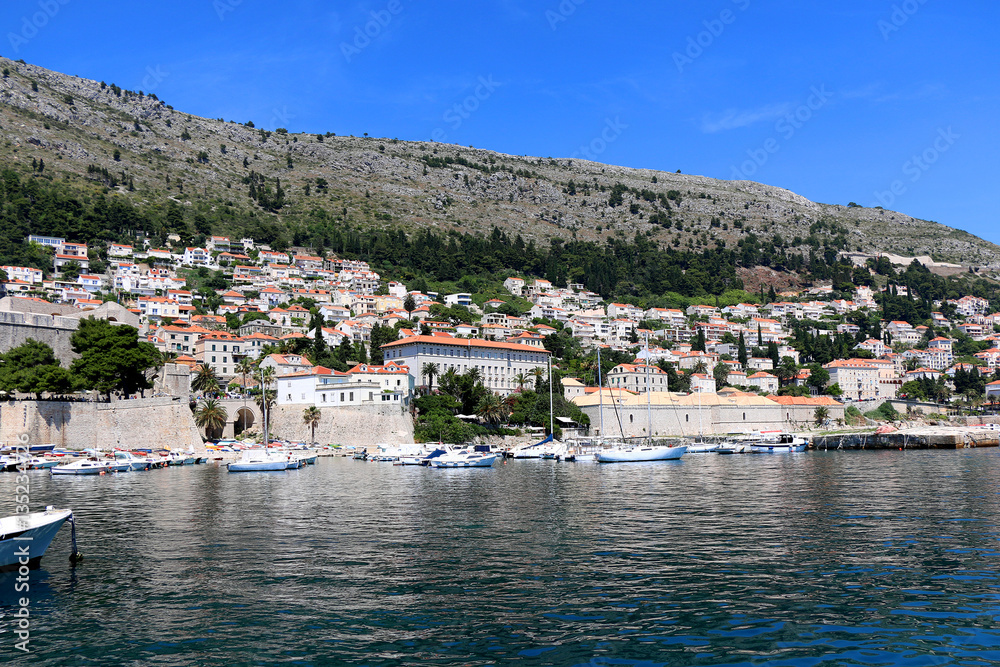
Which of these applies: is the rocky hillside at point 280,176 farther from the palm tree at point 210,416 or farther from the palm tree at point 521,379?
the palm tree at point 210,416

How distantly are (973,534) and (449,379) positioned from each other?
1928 inches

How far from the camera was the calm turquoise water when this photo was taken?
10156 millimetres

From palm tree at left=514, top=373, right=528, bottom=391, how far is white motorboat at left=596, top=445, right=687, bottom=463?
26.5 m

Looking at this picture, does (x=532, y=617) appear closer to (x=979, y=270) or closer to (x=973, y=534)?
(x=973, y=534)

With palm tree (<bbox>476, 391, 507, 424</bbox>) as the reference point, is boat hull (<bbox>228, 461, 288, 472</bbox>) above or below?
below

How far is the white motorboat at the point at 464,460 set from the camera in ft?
151

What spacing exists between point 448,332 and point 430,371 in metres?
25.4

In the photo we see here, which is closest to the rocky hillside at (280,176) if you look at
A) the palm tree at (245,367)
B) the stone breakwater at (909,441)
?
the palm tree at (245,367)

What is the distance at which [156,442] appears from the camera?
49.3 m

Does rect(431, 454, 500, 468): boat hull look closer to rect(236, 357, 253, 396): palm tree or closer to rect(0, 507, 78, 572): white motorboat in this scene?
rect(236, 357, 253, 396): palm tree

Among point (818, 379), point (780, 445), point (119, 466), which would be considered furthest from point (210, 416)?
point (818, 379)

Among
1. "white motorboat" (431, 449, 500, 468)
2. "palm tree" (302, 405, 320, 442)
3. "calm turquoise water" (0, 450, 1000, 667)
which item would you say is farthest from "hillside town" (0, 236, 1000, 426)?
"calm turquoise water" (0, 450, 1000, 667)

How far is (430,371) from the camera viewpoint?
68250 mm

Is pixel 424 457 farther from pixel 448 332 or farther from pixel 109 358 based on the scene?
pixel 448 332
